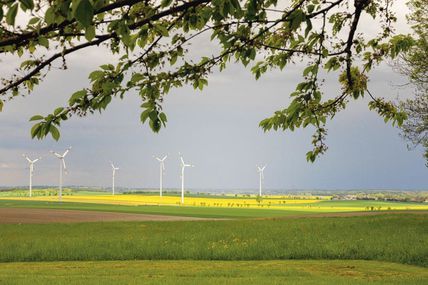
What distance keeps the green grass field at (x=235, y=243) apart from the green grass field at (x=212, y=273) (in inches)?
73.0

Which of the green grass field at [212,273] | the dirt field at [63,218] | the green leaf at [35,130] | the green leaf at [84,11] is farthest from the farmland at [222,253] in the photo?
the green leaf at [84,11]

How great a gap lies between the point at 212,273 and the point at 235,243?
8.59 metres

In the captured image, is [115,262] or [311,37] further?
[115,262]

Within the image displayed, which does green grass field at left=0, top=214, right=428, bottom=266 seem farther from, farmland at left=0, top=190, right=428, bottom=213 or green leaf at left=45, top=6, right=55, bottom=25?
farmland at left=0, top=190, right=428, bottom=213

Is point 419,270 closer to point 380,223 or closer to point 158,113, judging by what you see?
point 380,223

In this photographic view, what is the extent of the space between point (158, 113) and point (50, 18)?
7.18 feet

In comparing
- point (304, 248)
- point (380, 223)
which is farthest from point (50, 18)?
point (380, 223)

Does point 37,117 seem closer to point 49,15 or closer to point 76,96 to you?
point 76,96

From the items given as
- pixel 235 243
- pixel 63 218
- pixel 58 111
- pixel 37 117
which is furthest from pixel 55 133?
pixel 63 218

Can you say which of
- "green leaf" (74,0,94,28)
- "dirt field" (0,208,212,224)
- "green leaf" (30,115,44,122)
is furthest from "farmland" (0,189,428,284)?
"green leaf" (74,0,94,28)

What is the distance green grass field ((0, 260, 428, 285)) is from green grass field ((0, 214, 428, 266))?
6.08 ft

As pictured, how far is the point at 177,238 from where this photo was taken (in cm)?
3066

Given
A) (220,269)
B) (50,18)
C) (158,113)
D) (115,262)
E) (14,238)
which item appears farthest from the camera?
(14,238)

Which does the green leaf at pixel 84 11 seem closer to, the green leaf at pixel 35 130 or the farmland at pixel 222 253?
the green leaf at pixel 35 130
